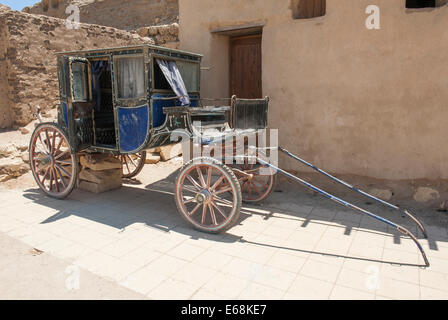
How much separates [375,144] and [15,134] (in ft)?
26.2

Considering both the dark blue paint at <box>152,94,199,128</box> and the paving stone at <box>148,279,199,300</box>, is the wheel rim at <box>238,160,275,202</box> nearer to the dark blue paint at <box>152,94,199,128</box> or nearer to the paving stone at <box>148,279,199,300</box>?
the dark blue paint at <box>152,94,199,128</box>

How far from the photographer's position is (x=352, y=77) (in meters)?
5.45

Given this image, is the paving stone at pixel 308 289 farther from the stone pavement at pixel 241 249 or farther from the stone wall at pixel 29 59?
the stone wall at pixel 29 59

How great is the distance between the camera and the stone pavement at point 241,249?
314 cm

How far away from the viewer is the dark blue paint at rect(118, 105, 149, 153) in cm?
476

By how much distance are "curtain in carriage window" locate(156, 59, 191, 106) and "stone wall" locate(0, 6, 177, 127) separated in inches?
143

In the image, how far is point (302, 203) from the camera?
223 inches

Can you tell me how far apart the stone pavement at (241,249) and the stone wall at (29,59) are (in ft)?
13.1

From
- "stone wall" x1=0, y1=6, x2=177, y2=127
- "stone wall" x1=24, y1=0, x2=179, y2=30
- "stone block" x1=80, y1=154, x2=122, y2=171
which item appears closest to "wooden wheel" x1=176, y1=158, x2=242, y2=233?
"stone block" x1=80, y1=154, x2=122, y2=171

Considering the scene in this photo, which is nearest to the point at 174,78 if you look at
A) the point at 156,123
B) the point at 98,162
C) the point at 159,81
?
the point at 159,81

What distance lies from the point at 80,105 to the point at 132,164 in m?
2.29
